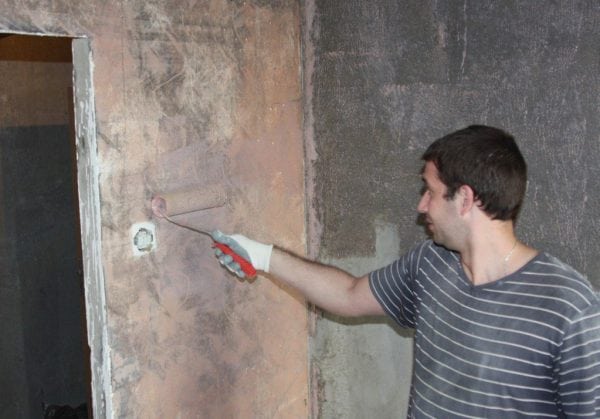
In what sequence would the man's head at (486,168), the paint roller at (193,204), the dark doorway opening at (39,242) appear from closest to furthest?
the man's head at (486,168) → the paint roller at (193,204) → the dark doorway opening at (39,242)

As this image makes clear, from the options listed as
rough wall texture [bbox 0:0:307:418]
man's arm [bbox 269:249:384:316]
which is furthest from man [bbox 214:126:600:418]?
rough wall texture [bbox 0:0:307:418]

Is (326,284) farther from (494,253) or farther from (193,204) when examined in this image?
(494,253)

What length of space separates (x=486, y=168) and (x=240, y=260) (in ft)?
2.33

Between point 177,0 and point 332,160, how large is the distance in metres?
0.76

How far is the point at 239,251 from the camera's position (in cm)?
192

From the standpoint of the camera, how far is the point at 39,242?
11.0ft

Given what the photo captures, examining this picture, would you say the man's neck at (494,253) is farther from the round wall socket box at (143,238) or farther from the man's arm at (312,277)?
the round wall socket box at (143,238)

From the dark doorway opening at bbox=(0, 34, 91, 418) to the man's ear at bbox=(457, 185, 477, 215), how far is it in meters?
2.01

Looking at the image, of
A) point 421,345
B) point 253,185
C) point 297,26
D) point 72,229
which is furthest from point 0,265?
point 421,345

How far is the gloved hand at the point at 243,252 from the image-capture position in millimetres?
1903

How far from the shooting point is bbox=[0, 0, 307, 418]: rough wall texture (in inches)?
67.4

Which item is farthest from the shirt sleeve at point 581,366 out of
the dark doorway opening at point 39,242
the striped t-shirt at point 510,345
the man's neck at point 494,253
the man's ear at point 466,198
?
the dark doorway opening at point 39,242

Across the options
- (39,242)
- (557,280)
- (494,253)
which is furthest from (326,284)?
(39,242)

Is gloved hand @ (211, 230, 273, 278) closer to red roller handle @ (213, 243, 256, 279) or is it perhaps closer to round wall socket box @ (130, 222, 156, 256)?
red roller handle @ (213, 243, 256, 279)
